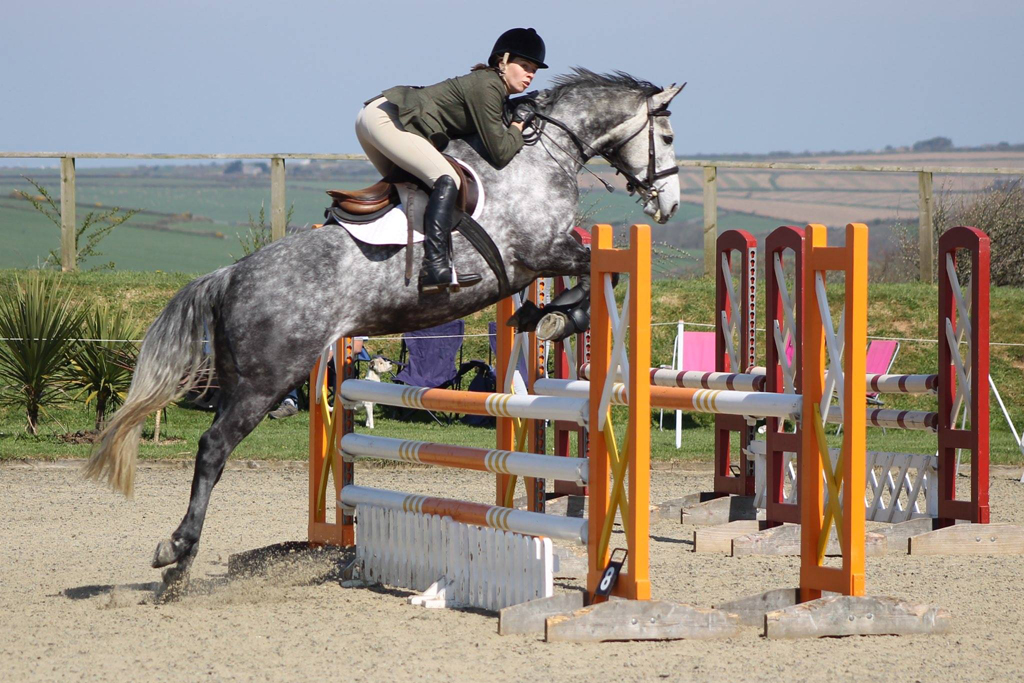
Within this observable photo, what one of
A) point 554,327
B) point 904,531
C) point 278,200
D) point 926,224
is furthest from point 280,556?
point 926,224

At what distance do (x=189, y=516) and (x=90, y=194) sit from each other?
37612 millimetres

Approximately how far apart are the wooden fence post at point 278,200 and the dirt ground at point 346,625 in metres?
6.39

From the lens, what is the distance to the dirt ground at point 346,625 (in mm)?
3721

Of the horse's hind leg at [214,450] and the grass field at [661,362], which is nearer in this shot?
the horse's hind leg at [214,450]

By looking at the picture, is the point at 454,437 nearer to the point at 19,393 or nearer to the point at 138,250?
the point at 19,393

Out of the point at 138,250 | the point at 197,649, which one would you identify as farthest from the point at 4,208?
the point at 197,649

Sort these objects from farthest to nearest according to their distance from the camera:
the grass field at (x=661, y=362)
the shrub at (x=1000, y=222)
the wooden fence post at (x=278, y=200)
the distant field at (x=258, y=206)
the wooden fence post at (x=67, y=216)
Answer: the distant field at (x=258, y=206) < the shrub at (x=1000, y=222) < the wooden fence post at (x=278, y=200) < the wooden fence post at (x=67, y=216) < the grass field at (x=661, y=362)

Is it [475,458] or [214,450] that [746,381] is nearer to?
[475,458]

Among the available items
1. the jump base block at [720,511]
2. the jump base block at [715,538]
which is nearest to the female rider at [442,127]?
the jump base block at [715,538]

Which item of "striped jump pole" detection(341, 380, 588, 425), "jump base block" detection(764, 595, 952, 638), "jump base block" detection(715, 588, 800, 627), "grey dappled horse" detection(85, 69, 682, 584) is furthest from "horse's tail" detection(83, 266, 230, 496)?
"jump base block" detection(764, 595, 952, 638)

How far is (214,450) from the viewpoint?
468cm

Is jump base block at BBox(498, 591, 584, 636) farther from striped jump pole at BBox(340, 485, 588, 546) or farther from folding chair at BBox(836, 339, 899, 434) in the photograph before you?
folding chair at BBox(836, 339, 899, 434)

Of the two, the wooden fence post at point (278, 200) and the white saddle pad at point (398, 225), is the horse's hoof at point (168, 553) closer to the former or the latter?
the white saddle pad at point (398, 225)

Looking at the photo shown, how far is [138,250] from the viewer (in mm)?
24984
